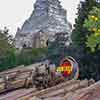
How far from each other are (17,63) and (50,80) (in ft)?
70.5

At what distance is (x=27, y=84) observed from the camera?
1328 centimetres

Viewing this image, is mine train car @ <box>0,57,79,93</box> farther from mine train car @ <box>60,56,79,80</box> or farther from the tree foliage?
the tree foliage

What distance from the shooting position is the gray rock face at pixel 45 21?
229 feet

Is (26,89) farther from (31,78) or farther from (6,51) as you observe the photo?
(6,51)

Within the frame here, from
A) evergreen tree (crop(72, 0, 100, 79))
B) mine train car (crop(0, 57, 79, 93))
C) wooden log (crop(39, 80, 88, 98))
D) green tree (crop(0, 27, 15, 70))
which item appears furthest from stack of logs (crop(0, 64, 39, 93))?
green tree (crop(0, 27, 15, 70))

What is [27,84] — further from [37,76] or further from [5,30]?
[5,30]

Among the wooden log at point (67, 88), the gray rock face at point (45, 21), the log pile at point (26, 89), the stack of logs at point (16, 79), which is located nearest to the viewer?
the log pile at point (26, 89)

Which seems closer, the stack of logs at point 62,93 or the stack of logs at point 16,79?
the stack of logs at point 62,93

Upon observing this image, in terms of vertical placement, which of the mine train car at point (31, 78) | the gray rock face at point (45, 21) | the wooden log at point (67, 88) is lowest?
the wooden log at point (67, 88)

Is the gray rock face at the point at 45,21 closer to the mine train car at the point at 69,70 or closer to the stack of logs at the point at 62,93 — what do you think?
the mine train car at the point at 69,70

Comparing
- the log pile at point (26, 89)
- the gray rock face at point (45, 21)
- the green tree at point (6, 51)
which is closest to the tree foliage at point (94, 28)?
the log pile at point (26, 89)

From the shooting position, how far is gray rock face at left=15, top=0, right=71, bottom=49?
69875mm

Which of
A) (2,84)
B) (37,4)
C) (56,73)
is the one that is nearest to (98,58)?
(56,73)

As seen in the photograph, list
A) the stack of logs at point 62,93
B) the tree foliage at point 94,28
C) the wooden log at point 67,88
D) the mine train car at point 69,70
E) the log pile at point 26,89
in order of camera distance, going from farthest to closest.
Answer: the mine train car at point 69,70 → the wooden log at point 67,88 → the log pile at point 26,89 → the tree foliage at point 94,28 → the stack of logs at point 62,93
